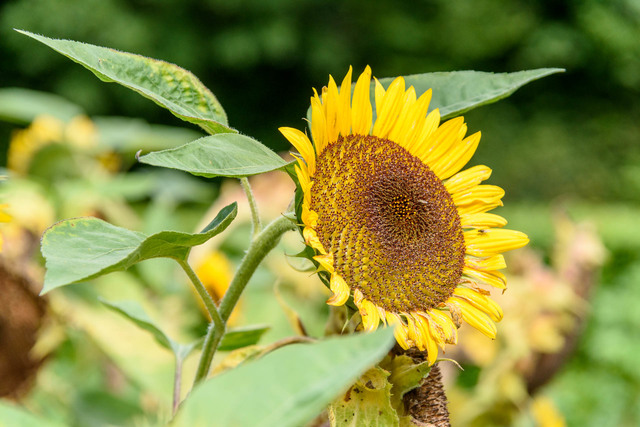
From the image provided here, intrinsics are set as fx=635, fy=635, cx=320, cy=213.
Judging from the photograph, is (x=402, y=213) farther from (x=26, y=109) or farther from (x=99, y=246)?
(x=26, y=109)

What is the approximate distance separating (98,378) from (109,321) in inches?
11.1

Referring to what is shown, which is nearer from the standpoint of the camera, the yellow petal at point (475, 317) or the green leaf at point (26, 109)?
the yellow petal at point (475, 317)

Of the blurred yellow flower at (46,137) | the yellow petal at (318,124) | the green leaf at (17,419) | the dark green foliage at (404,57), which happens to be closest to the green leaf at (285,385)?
the green leaf at (17,419)

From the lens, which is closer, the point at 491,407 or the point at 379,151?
the point at 379,151

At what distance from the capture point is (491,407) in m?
0.72

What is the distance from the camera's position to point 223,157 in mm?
273

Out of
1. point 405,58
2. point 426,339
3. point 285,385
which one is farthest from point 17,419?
point 405,58

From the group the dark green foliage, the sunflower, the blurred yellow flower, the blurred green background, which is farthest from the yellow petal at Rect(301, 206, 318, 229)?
the dark green foliage

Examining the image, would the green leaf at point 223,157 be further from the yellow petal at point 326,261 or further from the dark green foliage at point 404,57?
the dark green foliage at point 404,57

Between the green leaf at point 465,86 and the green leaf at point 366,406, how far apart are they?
0.15 metres

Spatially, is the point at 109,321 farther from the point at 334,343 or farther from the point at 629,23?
the point at 629,23

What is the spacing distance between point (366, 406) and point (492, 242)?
0.11m

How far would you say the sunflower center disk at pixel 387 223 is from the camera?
32 centimetres

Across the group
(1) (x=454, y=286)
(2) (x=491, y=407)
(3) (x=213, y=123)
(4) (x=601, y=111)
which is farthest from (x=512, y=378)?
(4) (x=601, y=111)
